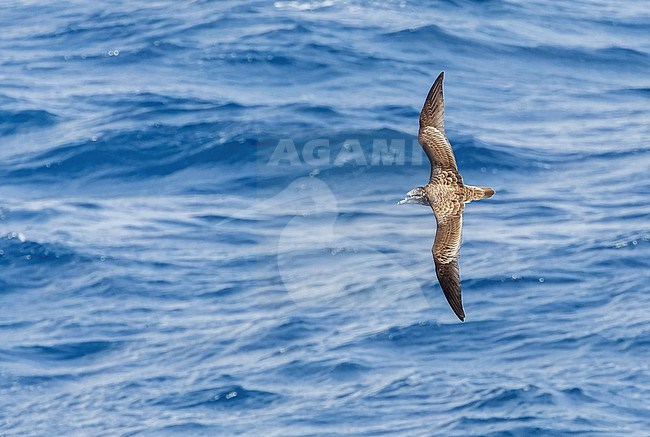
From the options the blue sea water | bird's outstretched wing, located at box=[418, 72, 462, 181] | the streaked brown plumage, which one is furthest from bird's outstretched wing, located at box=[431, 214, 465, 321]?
the blue sea water

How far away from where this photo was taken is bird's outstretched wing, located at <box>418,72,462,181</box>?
44.4 feet

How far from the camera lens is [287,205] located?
22.3m

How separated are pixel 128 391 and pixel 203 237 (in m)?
3.13

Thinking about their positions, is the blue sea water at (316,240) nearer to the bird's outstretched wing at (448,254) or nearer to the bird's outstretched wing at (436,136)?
the bird's outstretched wing at (448,254)

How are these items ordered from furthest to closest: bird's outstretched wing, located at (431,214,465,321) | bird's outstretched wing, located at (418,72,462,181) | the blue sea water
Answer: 1. the blue sea water
2. bird's outstretched wing, located at (418,72,462,181)
3. bird's outstretched wing, located at (431,214,465,321)

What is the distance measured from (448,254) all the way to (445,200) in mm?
557

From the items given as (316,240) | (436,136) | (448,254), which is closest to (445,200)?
(448,254)

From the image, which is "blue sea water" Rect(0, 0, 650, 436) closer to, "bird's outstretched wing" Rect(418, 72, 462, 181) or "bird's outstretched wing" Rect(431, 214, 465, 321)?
"bird's outstretched wing" Rect(431, 214, 465, 321)

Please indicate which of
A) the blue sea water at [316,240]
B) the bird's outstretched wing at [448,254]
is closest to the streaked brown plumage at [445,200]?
the bird's outstretched wing at [448,254]

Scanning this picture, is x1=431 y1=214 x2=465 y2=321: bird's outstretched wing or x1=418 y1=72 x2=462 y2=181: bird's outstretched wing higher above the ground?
x1=418 y1=72 x2=462 y2=181: bird's outstretched wing

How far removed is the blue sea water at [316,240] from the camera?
65.0ft

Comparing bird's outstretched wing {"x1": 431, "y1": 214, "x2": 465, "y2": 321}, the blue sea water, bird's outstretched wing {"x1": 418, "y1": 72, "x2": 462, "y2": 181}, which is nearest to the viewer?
bird's outstretched wing {"x1": 431, "y1": 214, "x2": 465, "y2": 321}

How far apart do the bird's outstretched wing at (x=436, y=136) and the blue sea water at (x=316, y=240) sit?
6.11m

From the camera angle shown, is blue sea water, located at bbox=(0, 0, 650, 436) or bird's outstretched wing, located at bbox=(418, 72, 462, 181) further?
blue sea water, located at bbox=(0, 0, 650, 436)
